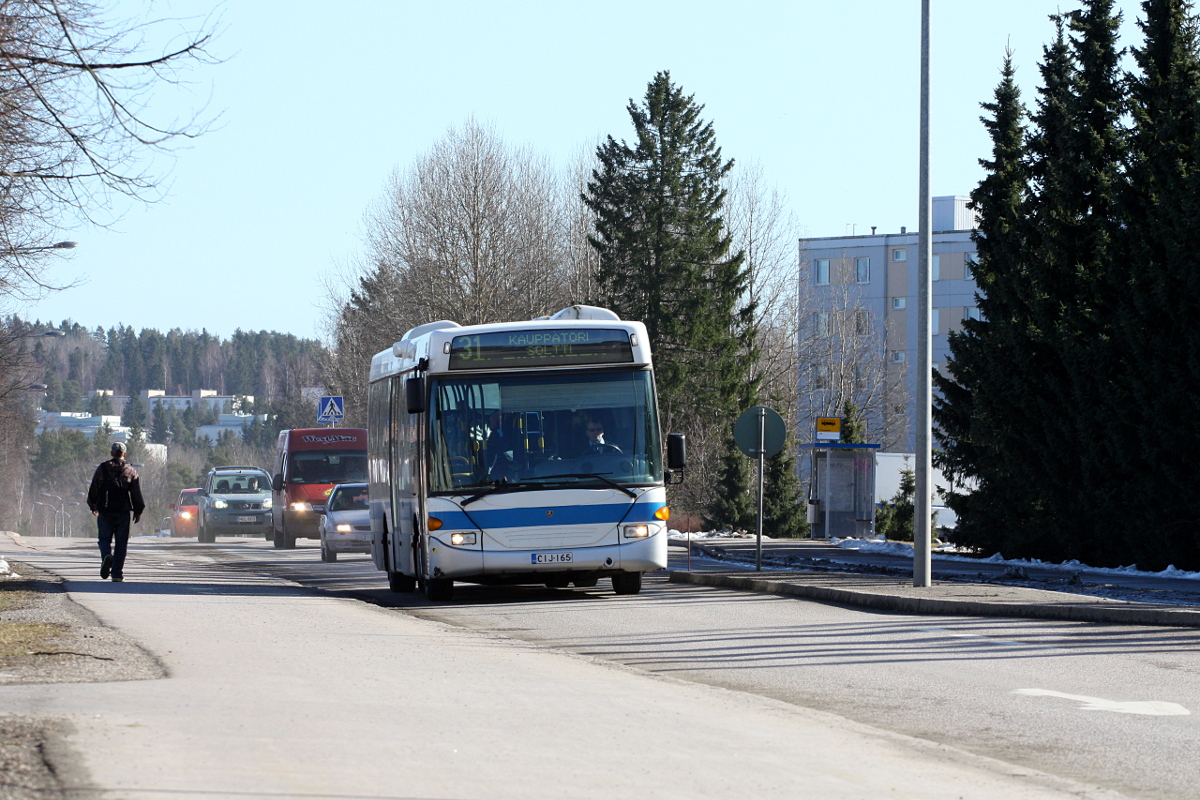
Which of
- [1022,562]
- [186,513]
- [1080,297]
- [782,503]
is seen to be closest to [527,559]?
[1022,562]

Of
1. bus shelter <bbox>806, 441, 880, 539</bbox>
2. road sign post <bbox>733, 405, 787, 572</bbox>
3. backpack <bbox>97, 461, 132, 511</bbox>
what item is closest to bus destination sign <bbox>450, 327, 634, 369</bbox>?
road sign post <bbox>733, 405, 787, 572</bbox>

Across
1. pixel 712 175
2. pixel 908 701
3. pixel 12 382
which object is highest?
pixel 712 175

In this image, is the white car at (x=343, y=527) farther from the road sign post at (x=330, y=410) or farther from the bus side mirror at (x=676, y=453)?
the bus side mirror at (x=676, y=453)

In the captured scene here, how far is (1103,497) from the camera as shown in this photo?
91.4ft

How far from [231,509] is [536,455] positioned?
89.6 ft

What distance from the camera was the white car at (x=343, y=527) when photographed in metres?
29.0

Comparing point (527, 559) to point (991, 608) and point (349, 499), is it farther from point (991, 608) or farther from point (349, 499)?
point (349, 499)

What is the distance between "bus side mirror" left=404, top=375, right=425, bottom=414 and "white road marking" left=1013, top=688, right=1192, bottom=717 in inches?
335

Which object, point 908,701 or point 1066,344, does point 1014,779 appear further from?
point 1066,344

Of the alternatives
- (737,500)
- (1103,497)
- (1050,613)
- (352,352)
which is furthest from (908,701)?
(352,352)

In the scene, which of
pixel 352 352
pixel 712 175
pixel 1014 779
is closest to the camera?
pixel 1014 779

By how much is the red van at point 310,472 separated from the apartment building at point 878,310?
4210 centimetres

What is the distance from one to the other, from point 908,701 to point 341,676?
344cm

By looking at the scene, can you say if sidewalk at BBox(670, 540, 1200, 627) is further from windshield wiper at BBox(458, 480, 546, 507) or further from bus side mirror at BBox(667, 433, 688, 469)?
windshield wiper at BBox(458, 480, 546, 507)
